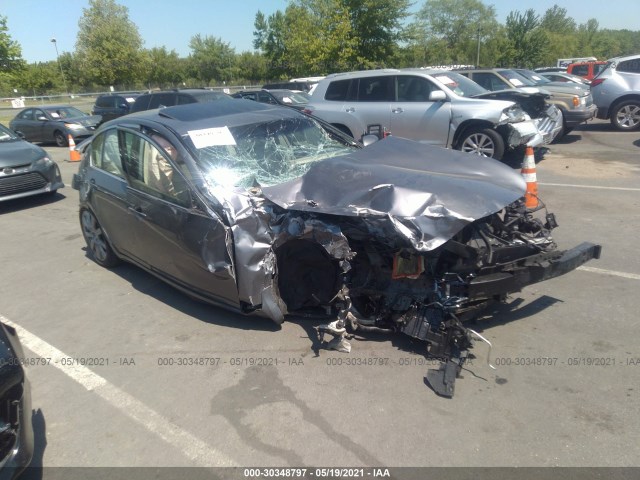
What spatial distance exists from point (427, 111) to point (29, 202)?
784 cm

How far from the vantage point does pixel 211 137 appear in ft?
14.0

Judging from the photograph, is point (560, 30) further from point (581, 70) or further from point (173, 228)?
point (173, 228)

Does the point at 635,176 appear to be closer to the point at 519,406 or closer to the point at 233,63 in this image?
the point at 519,406

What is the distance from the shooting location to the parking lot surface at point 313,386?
2725mm

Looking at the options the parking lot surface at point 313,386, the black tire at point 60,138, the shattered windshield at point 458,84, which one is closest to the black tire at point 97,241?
the parking lot surface at point 313,386

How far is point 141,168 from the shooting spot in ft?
15.0

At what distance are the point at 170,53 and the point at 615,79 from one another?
73937 millimetres

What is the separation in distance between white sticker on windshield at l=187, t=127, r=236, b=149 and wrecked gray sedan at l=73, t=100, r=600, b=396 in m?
0.01

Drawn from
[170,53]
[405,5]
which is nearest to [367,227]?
[405,5]

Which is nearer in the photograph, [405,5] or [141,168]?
[141,168]

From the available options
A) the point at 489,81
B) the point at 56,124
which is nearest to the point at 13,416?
the point at 489,81

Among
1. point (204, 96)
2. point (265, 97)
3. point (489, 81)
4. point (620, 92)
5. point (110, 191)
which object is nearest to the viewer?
point (110, 191)

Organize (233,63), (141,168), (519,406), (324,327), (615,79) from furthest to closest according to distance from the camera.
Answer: (233,63), (615,79), (141,168), (324,327), (519,406)

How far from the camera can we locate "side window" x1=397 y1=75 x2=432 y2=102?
9.56 m
